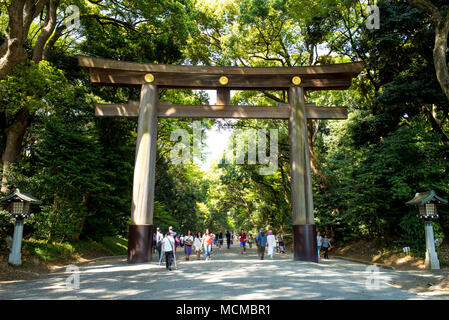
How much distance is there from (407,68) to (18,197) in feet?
61.4

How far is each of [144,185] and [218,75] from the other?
5.56 metres

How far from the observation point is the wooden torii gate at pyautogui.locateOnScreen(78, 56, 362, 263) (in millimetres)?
11633

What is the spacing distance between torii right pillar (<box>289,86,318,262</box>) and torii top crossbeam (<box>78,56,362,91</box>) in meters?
0.76

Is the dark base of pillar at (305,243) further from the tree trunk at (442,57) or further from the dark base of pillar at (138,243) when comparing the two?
the tree trunk at (442,57)

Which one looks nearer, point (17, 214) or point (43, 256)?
point (17, 214)

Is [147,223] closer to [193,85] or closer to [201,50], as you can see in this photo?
[193,85]

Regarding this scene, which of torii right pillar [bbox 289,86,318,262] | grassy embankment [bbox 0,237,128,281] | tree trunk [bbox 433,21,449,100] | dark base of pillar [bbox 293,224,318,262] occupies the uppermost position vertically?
tree trunk [bbox 433,21,449,100]

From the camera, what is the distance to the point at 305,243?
36.7 ft

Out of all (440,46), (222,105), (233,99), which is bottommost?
(222,105)

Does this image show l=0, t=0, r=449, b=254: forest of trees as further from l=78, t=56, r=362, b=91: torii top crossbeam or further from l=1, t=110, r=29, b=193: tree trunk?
l=78, t=56, r=362, b=91: torii top crossbeam

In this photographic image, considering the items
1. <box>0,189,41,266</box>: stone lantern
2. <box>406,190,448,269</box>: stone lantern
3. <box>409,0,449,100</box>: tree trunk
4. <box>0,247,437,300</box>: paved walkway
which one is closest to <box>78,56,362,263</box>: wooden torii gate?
<box>409,0,449,100</box>: tree trunk

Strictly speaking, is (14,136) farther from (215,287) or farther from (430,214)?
(430,214)

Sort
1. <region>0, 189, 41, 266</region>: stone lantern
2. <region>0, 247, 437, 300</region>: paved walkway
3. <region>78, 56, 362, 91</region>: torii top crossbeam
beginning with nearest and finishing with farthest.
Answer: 1. <region>0, 247, 437, 300</region>: paved walkway
2. <region>0, 189, 41, 266</region>: stone lantern
3. <region>78, 56, 362, 91</region>: torii top crossbeam

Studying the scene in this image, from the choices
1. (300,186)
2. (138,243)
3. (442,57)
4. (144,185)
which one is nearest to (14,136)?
(144,185)
